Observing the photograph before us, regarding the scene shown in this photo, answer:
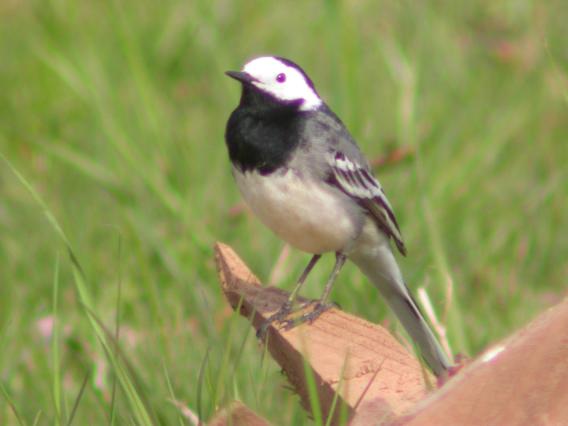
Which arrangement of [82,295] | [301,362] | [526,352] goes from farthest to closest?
[82,295]
[301,362]
[526,352]

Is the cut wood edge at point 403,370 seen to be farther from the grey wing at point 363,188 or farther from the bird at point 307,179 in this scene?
the grey wing at point 363,188

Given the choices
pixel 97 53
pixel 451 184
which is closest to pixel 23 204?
pixel 97 53

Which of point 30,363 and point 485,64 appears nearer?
point 30,363

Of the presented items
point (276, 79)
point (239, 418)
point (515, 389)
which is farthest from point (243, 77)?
point (515, 389)

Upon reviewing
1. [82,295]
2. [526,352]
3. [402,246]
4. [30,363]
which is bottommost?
[30,363]

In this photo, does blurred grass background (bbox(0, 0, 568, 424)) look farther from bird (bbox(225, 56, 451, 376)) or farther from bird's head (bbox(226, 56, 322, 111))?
bird's head (bbox(226, 56, 322, 111))

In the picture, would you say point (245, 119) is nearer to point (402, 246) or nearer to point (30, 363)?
point (402, 246)

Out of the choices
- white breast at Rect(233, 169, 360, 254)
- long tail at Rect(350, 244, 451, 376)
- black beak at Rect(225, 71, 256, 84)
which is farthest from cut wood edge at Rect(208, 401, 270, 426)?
black beak at Rect(225, 71, 256, 84)
